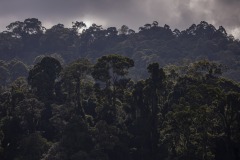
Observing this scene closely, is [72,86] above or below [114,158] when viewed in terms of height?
above

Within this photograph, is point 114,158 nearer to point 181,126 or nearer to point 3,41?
point 181,126

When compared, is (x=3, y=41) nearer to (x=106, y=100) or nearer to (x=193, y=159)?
(x=106, y=100)

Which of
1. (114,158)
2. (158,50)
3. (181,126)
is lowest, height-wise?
(114,158)

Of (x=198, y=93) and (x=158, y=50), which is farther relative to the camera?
(x=158, y=50)

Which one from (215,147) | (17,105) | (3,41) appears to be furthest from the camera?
(3,41)

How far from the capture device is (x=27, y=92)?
81312mm

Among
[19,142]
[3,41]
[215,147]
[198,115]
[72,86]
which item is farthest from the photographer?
[3,41]

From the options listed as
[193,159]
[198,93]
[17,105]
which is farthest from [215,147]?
[17,105]

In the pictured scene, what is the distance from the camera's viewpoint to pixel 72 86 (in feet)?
276

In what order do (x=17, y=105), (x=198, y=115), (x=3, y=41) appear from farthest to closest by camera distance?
(x=3, y=41)
(x=17, y=105)
(x=198, y=115)

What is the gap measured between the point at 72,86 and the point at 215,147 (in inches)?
1349

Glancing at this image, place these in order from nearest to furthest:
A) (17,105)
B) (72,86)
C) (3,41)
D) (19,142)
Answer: (19,142) < (17,105) < (72,86) < (3,41)

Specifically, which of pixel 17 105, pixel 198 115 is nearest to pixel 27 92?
pixel 17 105

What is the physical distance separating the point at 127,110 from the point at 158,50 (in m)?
116
